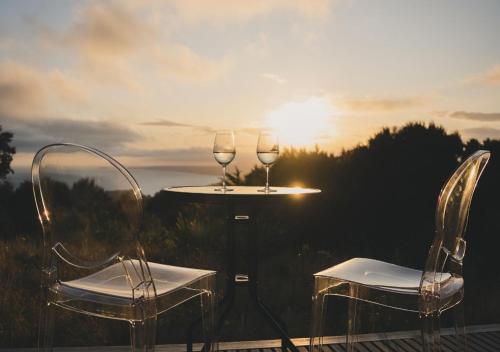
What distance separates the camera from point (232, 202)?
2340mm

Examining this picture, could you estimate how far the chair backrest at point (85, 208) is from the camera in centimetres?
177

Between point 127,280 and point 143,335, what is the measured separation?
10.5 inches

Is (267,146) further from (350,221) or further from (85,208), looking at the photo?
(350,221)

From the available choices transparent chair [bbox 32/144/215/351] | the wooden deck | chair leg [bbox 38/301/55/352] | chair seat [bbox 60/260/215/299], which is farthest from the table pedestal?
chair leg [bbox 38/301/55/352]

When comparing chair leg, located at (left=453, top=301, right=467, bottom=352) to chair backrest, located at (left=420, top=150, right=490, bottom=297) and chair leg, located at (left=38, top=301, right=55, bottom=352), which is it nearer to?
→ chair backrest, located at (left=420, top=150, right=490, bottom=297)

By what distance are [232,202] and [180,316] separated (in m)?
1.80

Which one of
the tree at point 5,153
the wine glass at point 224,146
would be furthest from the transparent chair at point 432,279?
the tree at point 5,153

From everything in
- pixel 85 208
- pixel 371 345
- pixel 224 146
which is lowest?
pixel 371 345

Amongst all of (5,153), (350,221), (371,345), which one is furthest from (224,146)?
(5,153)

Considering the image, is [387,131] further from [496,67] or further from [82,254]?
[82,254]

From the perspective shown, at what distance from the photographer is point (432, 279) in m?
1.87

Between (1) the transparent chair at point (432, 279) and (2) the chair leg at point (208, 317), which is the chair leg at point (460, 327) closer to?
(1) the transparent chair at point (432, 279)

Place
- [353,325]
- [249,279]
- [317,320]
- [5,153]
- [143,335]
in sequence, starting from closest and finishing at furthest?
[143,335]
[317,320]
[353,325]
[249,279]
[5,153]

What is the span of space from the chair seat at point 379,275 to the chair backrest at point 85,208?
2.65 feet
